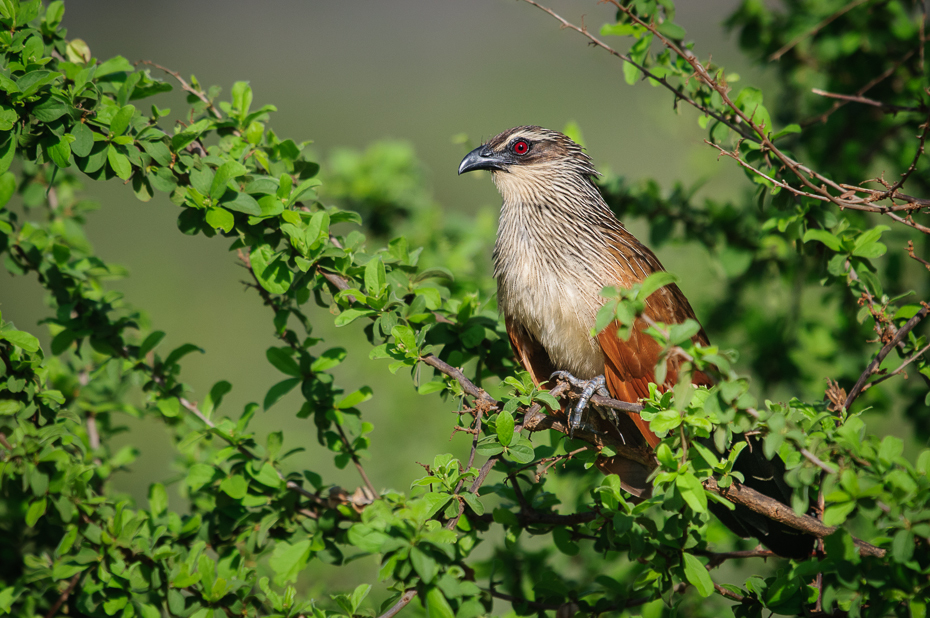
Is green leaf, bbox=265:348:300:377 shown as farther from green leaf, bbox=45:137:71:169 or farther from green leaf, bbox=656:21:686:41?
green leaf, bbox=656:21:686:41

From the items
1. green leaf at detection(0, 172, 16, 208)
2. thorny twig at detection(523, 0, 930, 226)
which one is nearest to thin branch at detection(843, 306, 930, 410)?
thorny twig at detection(523, 0, 930, 226)

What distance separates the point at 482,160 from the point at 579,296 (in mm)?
952

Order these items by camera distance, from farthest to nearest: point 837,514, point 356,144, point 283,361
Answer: point 356,144 → point 283,361 → point 837,514

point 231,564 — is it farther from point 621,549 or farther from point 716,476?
point 716,476

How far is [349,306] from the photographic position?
77.4 inches

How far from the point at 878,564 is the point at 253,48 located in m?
21.2

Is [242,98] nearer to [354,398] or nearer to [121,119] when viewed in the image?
[121,119]

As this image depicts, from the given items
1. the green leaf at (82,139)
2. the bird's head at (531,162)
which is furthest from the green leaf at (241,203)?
the bird's head at (531,162)

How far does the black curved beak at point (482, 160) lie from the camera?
116 inches

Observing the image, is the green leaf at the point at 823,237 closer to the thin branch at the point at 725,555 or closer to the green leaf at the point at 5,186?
the thin branch at the point at 725,555

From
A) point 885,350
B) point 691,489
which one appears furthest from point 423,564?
point 885,350

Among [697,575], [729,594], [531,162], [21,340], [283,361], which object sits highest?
[531,162]

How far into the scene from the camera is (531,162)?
2.99 m

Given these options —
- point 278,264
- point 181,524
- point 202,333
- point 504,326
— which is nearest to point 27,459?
point 181,524
